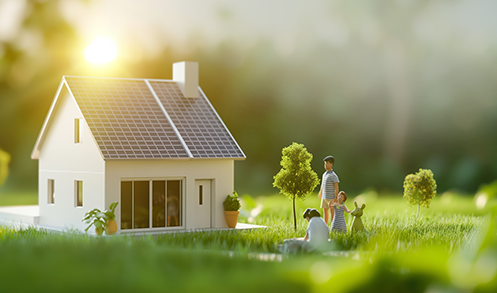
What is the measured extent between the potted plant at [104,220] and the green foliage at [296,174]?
5753 millimetres

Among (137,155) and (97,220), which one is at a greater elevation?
(137,155)

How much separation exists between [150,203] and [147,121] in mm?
3194

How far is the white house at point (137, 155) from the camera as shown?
1944cm

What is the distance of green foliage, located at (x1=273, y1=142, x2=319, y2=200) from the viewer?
64.7ft

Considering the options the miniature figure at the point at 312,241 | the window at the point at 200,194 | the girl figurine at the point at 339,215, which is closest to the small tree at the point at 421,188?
the girl figurine at the point at 339,215

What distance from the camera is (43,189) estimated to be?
23312 millimetres

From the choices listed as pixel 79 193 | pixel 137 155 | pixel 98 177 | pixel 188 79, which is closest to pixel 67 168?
pixel 79 193

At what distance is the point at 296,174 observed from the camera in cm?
1983

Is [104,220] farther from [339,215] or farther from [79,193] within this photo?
[339,215]

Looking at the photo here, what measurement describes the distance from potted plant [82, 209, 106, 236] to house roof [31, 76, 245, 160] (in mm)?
1838

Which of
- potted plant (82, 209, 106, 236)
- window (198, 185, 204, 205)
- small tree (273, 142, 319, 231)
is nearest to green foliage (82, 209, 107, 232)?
potted plant (82, 209, 106, 236)

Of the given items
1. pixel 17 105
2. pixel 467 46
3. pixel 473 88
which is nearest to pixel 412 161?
pixel 473 88

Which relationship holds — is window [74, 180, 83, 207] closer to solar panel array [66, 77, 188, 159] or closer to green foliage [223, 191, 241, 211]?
solar panel array [66, 77, 188, 159]

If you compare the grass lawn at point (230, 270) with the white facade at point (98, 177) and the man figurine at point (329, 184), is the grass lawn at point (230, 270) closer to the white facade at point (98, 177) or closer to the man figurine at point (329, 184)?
the man figurine at point (329, 184)
